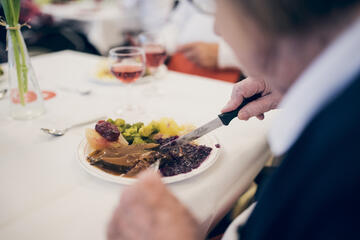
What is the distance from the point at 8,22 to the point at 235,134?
80cm

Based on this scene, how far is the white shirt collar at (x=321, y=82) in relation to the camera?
1.33 feet

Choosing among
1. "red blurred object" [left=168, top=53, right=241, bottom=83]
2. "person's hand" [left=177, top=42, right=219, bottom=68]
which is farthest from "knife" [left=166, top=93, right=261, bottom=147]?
"red blurred object" [left=168, top=53, right=241, bottom=83]

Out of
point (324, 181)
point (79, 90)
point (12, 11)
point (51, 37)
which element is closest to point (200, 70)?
point (79, 90)

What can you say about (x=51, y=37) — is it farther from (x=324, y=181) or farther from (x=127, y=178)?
(x=324, y=181)

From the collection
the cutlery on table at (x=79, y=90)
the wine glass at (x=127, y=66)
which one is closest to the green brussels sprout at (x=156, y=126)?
the wine glass at (x=127, y=66)

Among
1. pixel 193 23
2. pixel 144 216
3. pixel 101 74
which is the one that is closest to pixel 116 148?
pixel 144 216

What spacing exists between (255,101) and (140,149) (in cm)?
38

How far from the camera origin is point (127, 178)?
70 cm

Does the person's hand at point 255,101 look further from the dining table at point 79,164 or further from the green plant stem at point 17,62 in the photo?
the green plant stem at point 17,62

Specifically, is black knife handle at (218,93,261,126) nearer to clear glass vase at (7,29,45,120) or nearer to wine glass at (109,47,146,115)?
wine glass at (109,47,146,115)

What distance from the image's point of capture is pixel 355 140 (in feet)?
1.22

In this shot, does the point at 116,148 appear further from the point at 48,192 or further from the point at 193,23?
the point at 193,23

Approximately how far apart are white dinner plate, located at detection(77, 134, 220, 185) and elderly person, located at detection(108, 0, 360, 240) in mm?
163

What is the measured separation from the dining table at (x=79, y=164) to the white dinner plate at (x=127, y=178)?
0.02 m
